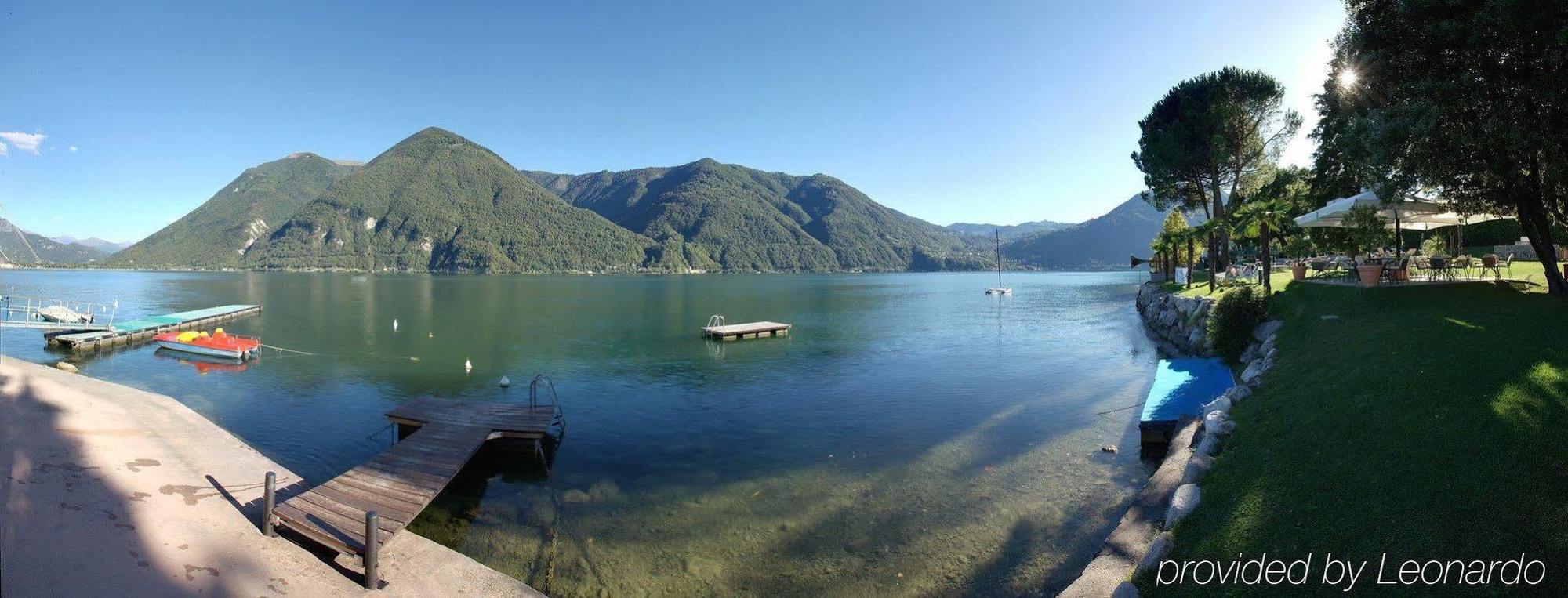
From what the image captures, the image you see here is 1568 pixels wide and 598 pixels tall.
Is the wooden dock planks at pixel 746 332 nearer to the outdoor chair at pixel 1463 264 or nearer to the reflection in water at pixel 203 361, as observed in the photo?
the reflection in water at pixel 203 361

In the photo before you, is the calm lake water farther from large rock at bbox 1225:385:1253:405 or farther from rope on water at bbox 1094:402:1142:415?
large rock at bbox 1225:385:1253:405

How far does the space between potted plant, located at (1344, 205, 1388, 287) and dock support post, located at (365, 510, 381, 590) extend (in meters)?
27.2

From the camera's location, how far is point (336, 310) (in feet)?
212

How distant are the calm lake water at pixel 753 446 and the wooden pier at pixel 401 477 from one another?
862mm

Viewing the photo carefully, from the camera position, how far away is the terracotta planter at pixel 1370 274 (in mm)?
19641

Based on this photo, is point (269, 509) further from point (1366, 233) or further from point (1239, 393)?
point (1366, 233)

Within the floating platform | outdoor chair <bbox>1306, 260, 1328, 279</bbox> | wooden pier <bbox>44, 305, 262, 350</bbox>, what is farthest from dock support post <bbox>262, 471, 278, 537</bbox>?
wooden pier <bbox>44, 305, 262, 350</bbox>

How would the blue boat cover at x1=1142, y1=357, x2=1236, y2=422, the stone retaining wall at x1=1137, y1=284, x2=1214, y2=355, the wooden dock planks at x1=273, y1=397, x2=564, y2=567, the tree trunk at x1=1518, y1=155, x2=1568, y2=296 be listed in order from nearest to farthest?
1. the wooden dock planks at x1=273, y1=397, x2=564, y2=567
2. the tree trunk at x1=1518, y1=155, x2=1568, y2=296
3. the blue boat cover at x1=1142, y1=357, x2=1236, y2=422
4. the stone retaining wall at x1=1137, y1=284, x2=1214, y2=355

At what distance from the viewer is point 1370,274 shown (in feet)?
65.3

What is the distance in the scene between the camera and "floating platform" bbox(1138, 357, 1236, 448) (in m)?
15.3

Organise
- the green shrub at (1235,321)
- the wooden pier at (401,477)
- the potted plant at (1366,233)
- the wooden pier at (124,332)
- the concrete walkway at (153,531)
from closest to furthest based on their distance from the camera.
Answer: the concrete walkway at (153,531)
the wooden pier at (401,477)
the potted plant at (1366,233)
the green shrub at (1235,321)
the wooden pier at (124,332)

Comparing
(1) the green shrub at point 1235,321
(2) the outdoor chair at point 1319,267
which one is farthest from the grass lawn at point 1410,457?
(2) the outdoor chair at point 1319,267

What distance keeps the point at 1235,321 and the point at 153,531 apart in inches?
1152

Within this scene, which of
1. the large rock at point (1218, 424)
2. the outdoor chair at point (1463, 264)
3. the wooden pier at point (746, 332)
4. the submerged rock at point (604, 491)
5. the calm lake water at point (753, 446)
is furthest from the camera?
the wooden pier at point (746, 332)
